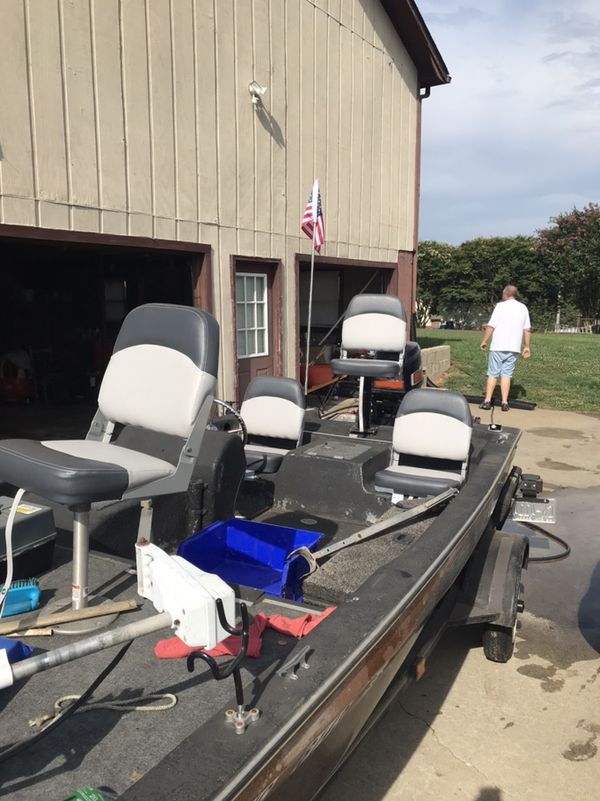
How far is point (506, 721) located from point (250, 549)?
1.29 meters

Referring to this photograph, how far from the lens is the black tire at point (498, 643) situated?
9.68ft

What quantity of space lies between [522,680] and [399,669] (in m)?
1.17

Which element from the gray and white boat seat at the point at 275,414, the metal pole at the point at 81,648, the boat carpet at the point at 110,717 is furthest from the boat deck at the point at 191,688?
the gray and white boat seat at the point at 275,414

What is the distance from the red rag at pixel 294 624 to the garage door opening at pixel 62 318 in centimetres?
758

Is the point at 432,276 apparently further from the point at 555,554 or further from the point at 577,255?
the point at 555,554

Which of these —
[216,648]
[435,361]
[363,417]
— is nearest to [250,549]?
[216,648]

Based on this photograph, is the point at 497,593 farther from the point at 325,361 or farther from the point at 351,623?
the point at 325,361

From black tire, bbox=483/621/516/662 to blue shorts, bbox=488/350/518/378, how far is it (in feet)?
20.6

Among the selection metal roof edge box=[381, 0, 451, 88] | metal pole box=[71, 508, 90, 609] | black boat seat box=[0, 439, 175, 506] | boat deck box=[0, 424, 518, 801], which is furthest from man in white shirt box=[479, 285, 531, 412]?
metal pole box=[71, 508, 90, 609]

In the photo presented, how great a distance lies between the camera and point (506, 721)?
103 inches

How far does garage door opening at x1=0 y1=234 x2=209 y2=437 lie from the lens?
948cm

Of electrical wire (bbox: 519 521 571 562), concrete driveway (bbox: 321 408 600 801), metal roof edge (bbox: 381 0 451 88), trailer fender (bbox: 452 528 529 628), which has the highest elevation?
metal roof edge (bbox: 381 0 451 88)

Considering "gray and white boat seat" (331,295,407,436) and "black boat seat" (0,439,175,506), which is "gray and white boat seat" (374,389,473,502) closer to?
"gray and white boat seat" (331,295,407,436)

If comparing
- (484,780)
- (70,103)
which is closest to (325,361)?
(70,103)
